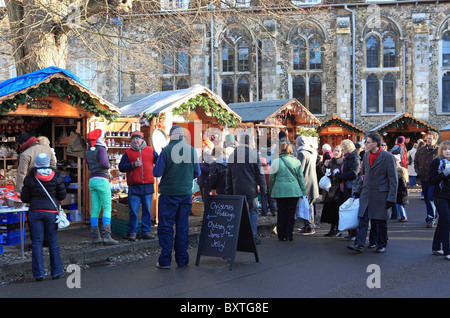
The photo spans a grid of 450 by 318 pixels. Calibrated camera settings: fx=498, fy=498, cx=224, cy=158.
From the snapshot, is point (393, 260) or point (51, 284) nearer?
point (51, 284)

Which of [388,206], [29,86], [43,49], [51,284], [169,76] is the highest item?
[169,76]

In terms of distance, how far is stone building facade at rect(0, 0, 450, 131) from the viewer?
91.5ft

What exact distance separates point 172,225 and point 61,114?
13.3 ft

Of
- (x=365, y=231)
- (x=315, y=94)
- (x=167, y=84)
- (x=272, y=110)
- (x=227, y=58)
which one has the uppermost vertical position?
(x=227, y=58)

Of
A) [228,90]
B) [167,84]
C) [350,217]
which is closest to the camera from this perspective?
[350,217]

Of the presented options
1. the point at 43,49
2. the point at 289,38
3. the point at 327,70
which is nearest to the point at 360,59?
the point at 327,70

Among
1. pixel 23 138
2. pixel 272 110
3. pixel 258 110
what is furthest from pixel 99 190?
pixel 258 110

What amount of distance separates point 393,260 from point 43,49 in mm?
8507

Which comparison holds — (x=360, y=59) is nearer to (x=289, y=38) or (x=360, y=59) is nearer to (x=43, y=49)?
(x=289, y=38)

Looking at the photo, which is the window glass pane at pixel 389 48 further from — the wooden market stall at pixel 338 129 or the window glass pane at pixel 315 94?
the wooden market stall at pixel 338 129

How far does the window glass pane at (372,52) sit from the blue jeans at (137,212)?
2307 centimetres

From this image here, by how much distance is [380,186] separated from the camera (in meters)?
7.80

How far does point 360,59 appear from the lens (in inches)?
1123

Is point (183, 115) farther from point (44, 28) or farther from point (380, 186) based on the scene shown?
point (380, 186)
